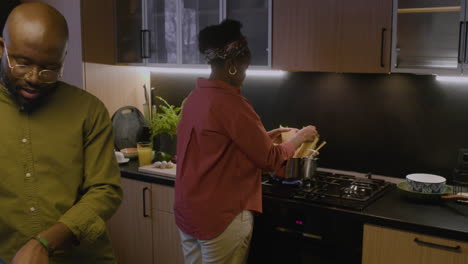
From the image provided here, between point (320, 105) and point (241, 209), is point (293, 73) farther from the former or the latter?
point (241, 209)

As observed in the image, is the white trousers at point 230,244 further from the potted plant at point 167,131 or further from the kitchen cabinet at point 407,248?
the potted plant at point 167,131

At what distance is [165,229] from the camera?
313 centimetres

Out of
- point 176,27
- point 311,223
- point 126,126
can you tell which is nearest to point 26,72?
point 311,223

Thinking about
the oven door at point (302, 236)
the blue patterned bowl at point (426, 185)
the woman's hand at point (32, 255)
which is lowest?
the oven door at point (302, 236)

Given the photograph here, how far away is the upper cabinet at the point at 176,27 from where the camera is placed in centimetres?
295

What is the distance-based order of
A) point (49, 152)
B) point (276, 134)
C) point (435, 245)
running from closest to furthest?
point (49, 152) < point (435, 245) < point (276, 134)

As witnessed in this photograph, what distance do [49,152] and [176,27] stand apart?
2.01 metres

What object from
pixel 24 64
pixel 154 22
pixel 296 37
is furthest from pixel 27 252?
pixel 154 22

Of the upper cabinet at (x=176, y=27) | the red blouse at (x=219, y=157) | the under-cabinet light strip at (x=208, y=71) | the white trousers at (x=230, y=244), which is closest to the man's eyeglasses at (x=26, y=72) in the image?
the red blouse at (x=219, y=157)

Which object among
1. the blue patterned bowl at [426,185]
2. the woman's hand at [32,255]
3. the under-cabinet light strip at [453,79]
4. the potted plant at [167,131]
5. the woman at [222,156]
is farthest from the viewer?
the potted plant at [167,131]

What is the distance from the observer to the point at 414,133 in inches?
112

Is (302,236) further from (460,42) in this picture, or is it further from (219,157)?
(460,42)

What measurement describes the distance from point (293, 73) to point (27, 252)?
2244mm

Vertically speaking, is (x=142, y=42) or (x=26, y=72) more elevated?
(x=142, y=42)
